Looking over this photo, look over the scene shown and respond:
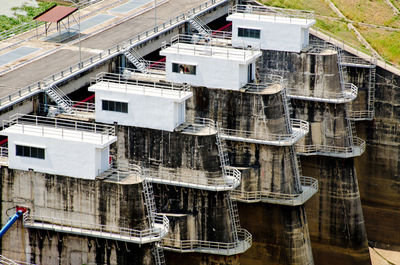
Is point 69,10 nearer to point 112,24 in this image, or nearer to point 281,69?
point 112,24

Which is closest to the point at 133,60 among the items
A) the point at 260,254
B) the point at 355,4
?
the point at 260,254

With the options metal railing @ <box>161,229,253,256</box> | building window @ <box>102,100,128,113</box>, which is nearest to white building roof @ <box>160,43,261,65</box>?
building window @ <box>102,100,128,113</box>

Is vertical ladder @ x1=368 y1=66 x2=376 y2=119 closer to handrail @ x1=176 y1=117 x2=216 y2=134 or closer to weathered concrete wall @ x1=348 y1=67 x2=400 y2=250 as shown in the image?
weathered concrete wall @ x1=348 y1=67 x2=400 y2=250

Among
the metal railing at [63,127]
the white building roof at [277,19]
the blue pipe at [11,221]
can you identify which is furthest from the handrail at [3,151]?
the white building roof at [277,19]

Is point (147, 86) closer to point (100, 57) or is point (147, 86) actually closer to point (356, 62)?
point (100, 57)

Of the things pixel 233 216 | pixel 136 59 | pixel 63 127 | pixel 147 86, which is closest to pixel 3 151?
pixel 63 127
